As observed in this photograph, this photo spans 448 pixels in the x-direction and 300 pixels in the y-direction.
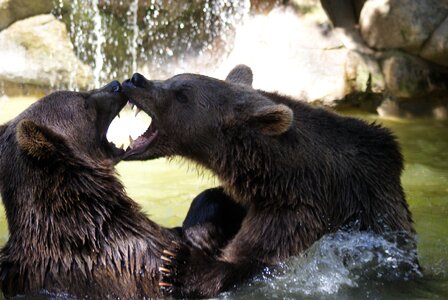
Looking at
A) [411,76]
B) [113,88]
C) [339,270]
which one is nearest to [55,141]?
[113,88]

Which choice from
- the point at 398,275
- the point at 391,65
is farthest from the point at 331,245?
the point at 391,65

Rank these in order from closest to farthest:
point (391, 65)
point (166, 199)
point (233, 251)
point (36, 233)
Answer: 1. point (36, 233)
2. point (233, 251)
3. point (166, 199)
4. point (391, 65)

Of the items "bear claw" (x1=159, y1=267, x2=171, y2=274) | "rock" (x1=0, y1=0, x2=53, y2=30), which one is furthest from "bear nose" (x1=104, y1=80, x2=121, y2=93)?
"rock" (x1=0, y1=0, x2=53, y2=30)

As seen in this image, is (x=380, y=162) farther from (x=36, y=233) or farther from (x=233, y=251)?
(x=36, y=233)

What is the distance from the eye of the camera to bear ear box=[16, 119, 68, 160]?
20.6 ft

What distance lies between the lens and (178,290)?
662 cm

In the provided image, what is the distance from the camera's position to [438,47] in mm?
13484

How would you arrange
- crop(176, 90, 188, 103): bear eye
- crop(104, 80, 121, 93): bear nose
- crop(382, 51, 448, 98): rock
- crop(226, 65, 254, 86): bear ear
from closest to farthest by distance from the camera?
crop(104, 80, 121, 93): bear nose, crop(176, 90, 188, 103): bear eye, crop(226, 65, 254, 86): bear ear, crop(382, 51, 448, 98): rock

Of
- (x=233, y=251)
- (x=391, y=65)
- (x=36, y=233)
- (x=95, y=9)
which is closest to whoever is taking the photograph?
(x=36, y=233)

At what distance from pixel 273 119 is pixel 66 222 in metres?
1.86

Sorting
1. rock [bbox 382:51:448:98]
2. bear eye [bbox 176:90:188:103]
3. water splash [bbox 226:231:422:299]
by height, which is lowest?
water splash [bbox 226:231:422:299]

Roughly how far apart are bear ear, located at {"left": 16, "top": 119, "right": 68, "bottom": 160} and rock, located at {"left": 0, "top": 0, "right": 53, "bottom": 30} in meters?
9.10

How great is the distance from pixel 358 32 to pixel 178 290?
891 centimetres

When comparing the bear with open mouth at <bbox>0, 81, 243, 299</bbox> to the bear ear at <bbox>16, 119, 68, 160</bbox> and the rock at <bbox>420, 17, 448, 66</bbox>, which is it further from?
the rock at <bbox>420, 17, 448, 66</bbox>
